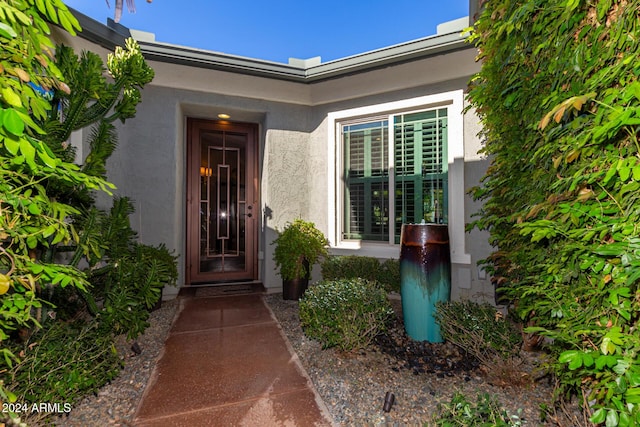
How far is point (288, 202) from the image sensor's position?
17.2 feet

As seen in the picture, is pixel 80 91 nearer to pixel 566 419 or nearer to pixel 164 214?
pixel 164 214

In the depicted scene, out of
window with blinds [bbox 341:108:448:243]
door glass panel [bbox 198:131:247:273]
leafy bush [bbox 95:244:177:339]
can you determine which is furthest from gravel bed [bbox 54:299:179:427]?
window with blinds [bbox 341:108:448:243]

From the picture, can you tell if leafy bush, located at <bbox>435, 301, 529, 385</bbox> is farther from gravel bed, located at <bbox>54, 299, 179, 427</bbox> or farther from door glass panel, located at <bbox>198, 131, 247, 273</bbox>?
door glass panel, located at <bbox>198, 131, 247, 273</bbox>

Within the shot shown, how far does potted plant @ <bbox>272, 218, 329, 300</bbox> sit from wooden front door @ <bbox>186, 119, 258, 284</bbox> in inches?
47.2

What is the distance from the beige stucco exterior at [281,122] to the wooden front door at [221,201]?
206 mm

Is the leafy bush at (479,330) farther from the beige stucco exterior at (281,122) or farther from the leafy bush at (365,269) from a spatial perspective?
the leafy bush at (365,269)

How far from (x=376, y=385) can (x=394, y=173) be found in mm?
3375

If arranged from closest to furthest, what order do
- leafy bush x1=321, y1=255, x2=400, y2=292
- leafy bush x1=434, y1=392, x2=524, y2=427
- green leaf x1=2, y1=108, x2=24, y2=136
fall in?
green leaf x1=2, y1=108, x2=24, y2=136, leafy bush x1=434, y1=392, x2=524, y2=427, leafy bush x1=321, y1=255, x2=400, y2=292

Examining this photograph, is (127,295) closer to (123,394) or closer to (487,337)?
(123,394)

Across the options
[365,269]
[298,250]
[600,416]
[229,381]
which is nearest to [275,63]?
[298,250]

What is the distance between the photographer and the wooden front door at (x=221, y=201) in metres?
5.41

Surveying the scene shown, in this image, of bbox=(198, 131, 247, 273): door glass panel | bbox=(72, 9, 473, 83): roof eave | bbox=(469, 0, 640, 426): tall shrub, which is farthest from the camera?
bbox=(198, 131, 247, 273): door glass panel

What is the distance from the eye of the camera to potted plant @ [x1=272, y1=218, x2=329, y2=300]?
180 inches

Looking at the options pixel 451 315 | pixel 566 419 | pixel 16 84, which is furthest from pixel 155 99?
pixel 566 419
